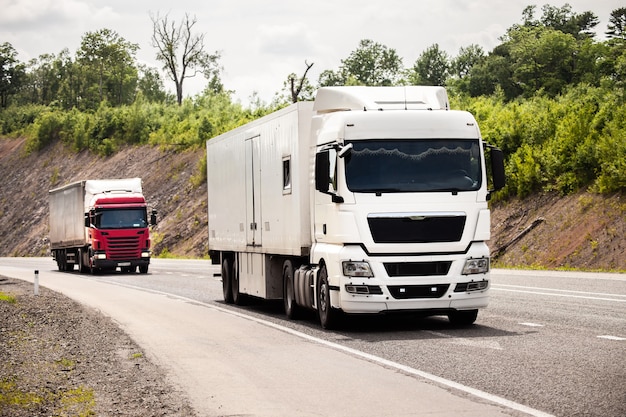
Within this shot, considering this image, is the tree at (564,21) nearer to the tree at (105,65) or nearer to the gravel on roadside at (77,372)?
the tree at (105,65)

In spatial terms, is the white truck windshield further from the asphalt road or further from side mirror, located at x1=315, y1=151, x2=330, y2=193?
the asphalt road

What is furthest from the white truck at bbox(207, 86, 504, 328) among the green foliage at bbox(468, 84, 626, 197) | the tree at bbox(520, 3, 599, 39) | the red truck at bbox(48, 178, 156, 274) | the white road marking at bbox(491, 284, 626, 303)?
the tree at bbox(520, 3, 599, 39)

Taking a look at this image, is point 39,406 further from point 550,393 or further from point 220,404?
point 550,393

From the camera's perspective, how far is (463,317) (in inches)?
672

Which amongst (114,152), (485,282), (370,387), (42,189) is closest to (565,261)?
(485,282)

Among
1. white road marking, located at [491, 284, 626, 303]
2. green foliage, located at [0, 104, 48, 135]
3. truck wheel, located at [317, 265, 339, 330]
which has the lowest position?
white road marking, located at [491, 284, 626, 303]

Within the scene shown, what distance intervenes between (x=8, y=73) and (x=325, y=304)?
123572mm

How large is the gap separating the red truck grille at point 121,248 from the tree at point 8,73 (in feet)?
305

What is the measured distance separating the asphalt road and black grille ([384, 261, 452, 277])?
2.86ft

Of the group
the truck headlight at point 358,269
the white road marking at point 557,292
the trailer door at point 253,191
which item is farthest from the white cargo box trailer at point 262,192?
the white road marking at point 557,292

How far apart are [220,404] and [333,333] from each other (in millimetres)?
6630

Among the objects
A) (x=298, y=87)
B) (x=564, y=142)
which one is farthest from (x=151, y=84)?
(x=564, y=142)

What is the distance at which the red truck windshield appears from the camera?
1784 inches

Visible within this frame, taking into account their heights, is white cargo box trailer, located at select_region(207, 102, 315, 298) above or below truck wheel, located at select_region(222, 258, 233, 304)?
above
